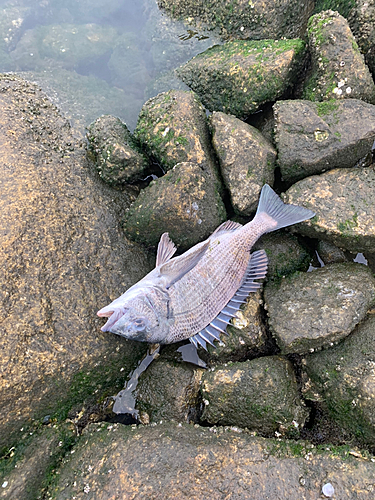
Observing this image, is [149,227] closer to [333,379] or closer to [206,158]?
[206,158]

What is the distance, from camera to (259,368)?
3992 mm

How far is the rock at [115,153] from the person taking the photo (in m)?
4.45

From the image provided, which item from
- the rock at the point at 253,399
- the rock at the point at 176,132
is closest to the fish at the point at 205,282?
the rock at the point at 253,399

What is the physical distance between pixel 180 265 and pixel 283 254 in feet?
5.06

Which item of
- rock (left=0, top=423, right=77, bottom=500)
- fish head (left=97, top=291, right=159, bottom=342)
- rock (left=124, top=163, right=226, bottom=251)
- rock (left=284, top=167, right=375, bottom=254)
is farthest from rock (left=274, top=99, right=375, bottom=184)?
rock (left=0, top=423, right=77, bottom=500)

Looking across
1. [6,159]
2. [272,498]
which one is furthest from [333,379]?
[6,159]

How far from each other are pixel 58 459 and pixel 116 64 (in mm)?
6364

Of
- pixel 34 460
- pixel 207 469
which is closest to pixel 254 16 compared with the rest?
pixel 207 469

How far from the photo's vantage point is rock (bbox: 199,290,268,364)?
4.28 m

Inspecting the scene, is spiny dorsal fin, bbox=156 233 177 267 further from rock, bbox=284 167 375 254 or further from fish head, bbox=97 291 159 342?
rock, bbox=284 167 375 254

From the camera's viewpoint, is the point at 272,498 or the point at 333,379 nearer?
the point at 272,498

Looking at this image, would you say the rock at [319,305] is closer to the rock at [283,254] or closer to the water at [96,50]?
the rock at [283,254]

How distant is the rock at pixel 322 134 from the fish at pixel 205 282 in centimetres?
61

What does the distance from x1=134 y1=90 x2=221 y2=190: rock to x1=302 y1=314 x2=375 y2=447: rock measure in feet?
8.66
